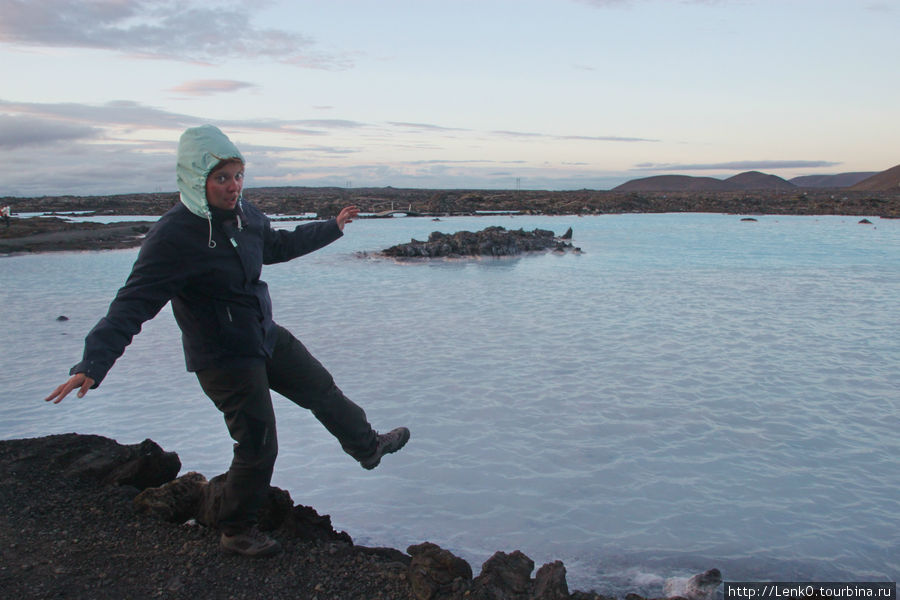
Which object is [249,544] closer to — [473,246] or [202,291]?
[202,291]

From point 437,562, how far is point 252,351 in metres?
1.15

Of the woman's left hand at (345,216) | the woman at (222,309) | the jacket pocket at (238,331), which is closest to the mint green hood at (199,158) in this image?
the woman at (222,309)

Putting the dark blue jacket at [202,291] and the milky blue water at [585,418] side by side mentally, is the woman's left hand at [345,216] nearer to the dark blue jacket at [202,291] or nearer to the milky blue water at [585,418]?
the dark blue jacket at [202,291]

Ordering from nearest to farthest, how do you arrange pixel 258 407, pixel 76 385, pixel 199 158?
1. pixel 76 385
2. pixel 199 158
3. pixel 258 407

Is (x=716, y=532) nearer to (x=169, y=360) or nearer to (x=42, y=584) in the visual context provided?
(x=42, y=584)

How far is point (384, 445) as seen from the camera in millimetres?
3453

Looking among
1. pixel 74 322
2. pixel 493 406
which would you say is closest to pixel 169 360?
pixel 74 322

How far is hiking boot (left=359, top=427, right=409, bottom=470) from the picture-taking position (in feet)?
11.1

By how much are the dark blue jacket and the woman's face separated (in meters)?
0.04

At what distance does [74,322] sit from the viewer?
9344mm

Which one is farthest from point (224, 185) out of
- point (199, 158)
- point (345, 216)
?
point (345, 216)

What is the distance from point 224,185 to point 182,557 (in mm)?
1570

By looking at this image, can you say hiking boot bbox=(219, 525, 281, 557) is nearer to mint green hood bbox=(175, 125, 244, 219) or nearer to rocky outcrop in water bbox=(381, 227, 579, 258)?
mint green hood bbox=(175, 125, 244, 219)

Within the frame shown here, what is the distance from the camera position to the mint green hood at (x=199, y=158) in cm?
264
